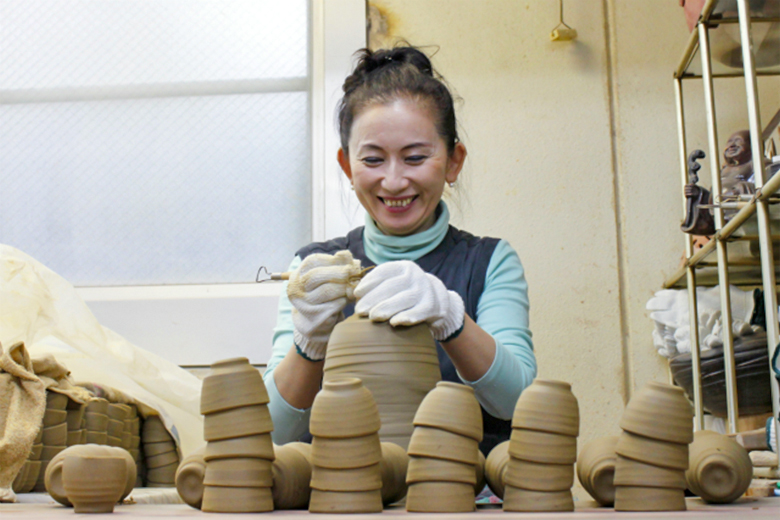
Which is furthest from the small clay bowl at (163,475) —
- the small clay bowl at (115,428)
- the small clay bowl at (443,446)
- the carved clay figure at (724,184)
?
the carved clay figure at (724,184)

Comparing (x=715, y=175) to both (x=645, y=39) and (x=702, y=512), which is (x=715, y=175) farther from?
(x=702, y=512)

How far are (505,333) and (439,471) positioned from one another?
53 cm

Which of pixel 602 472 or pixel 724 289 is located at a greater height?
pixel 724 289

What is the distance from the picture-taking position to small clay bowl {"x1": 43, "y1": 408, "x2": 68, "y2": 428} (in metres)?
1.27

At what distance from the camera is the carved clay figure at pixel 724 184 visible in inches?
63.4

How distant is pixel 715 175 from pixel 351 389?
1.26m

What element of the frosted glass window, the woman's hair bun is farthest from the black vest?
the frosted glass window

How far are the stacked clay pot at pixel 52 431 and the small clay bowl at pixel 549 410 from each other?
3.16ft

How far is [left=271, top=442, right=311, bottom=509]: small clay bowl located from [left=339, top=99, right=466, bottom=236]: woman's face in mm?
553

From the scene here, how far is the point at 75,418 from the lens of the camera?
1.34m

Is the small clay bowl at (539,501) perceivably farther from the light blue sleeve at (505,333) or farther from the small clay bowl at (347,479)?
the light blue sleeve at (505,333)

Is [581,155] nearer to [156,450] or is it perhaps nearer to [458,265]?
[458,265]

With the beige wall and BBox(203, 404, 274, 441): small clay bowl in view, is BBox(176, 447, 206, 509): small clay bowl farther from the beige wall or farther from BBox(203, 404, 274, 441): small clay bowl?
the beige wall

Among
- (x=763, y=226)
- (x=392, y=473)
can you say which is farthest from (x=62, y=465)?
(x=763, y=226)
